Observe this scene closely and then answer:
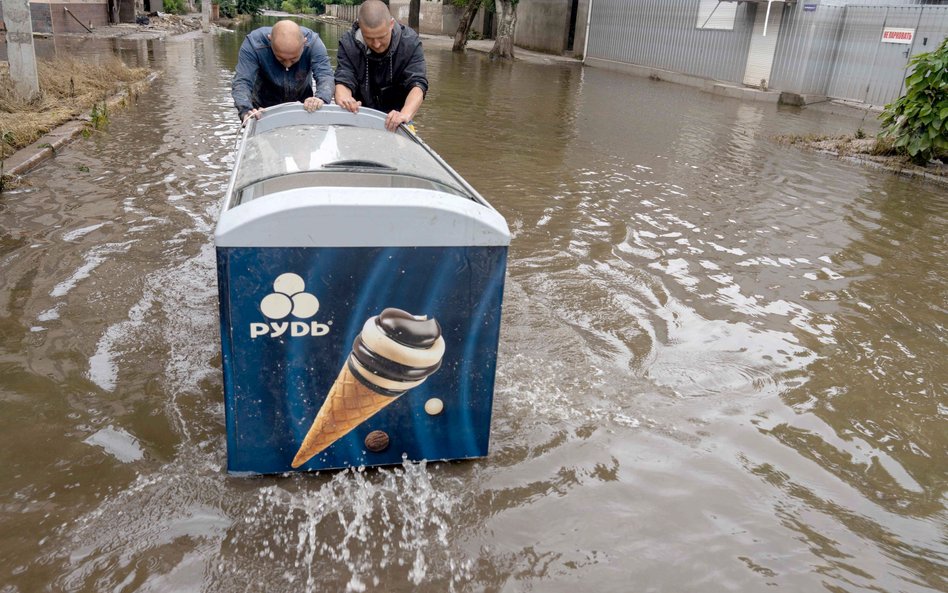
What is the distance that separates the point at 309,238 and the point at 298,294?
248mm

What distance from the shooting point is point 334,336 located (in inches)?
121

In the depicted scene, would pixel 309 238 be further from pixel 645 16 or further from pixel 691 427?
pixel 645 16

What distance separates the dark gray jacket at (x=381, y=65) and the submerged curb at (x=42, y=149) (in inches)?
157

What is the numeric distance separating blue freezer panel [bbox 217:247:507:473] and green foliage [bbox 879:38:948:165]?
978 centimetres

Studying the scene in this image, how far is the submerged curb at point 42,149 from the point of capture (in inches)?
303

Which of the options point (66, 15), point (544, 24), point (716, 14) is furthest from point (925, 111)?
point (66, 15)

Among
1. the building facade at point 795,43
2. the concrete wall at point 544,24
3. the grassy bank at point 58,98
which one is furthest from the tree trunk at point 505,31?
the grassy bank at point 58,98

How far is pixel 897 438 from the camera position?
12.8 feet

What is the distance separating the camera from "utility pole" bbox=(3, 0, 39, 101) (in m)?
9.92

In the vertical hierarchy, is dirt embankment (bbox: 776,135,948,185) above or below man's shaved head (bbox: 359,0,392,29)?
below

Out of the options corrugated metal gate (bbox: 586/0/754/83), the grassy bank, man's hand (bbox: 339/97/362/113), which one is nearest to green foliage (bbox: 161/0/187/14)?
corrugated metal gate (bbox: 586/0/754/83)

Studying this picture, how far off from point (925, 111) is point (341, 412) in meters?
10.6

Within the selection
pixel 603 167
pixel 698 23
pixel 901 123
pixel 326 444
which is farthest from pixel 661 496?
pixel 698 23

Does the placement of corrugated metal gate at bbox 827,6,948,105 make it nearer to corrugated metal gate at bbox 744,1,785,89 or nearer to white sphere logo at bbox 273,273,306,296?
corrugated metal gate at bbox 744,1,785,89
